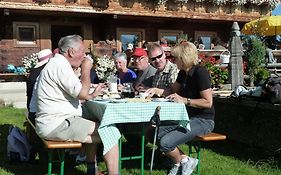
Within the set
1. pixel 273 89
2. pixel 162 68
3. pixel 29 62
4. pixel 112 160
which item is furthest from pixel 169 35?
pixel 112 160

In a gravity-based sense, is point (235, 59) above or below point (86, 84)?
above

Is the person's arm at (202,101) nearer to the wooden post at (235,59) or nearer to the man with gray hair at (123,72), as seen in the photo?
the man with gray hair at (123,72)

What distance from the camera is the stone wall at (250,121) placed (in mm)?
5418

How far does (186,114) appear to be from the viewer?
4.27 m

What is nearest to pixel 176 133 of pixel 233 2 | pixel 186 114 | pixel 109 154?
pixel 186 114

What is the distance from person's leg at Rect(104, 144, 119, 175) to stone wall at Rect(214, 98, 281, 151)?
2.35m

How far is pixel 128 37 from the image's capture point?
1606 cm

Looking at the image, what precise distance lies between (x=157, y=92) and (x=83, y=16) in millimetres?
10535

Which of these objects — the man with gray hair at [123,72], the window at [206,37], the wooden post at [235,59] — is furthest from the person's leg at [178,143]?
the window at [206,37]

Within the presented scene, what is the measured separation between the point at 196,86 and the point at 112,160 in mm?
1187

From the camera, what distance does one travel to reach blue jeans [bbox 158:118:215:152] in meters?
4.23

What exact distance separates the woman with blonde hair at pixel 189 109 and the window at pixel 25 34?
34.8ft

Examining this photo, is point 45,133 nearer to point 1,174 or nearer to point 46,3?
point 1,174

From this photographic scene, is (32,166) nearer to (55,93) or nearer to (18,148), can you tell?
(18,148)
